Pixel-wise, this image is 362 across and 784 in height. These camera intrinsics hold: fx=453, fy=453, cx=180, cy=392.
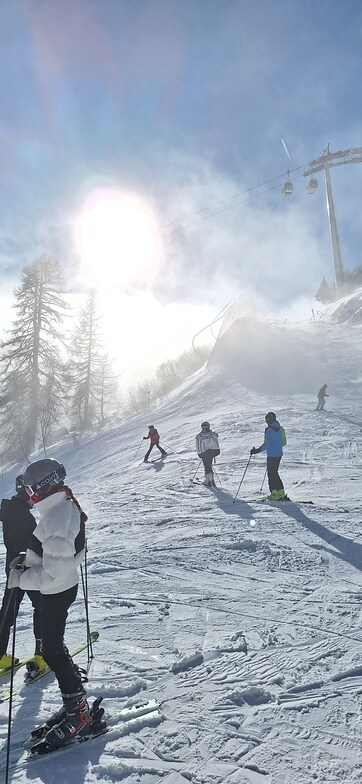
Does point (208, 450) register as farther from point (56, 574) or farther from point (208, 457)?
Result: point (56, 574)

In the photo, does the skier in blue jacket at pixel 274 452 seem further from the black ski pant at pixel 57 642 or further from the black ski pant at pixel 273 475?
the black ski pant at pixel 57 642

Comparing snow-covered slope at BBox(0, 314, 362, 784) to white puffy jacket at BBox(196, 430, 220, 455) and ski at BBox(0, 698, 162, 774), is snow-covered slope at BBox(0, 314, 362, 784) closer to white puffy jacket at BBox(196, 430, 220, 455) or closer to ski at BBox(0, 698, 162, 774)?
ski at BBox(0, 698, 162, 774)

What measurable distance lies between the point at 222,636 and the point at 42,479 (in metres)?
2.60

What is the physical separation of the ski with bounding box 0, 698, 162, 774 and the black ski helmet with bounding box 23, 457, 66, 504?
5.32 feet

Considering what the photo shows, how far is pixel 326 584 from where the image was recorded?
5.57 m

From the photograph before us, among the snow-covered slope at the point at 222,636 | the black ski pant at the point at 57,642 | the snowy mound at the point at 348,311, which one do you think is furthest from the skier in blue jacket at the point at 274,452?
the snowy mound at the point at 348,311

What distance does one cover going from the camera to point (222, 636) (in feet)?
14.8

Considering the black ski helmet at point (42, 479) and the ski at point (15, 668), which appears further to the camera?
the ski at point (15, 668)

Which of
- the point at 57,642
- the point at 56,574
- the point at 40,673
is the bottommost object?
the point at 40,673

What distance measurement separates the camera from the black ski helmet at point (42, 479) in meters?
3.28

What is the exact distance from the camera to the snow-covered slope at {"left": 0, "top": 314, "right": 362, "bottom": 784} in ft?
9.82

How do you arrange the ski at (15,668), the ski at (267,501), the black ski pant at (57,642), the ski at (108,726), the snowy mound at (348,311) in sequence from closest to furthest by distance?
the ski at (108,726) < the black ski pant at (57,642) < the ski at (15,668) < the ski at (267,501) < the snowy mound at (348,311)

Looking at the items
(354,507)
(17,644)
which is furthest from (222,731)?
(354,507)

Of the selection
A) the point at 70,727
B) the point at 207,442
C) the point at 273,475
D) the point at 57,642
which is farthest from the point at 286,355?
the point at 70,727
